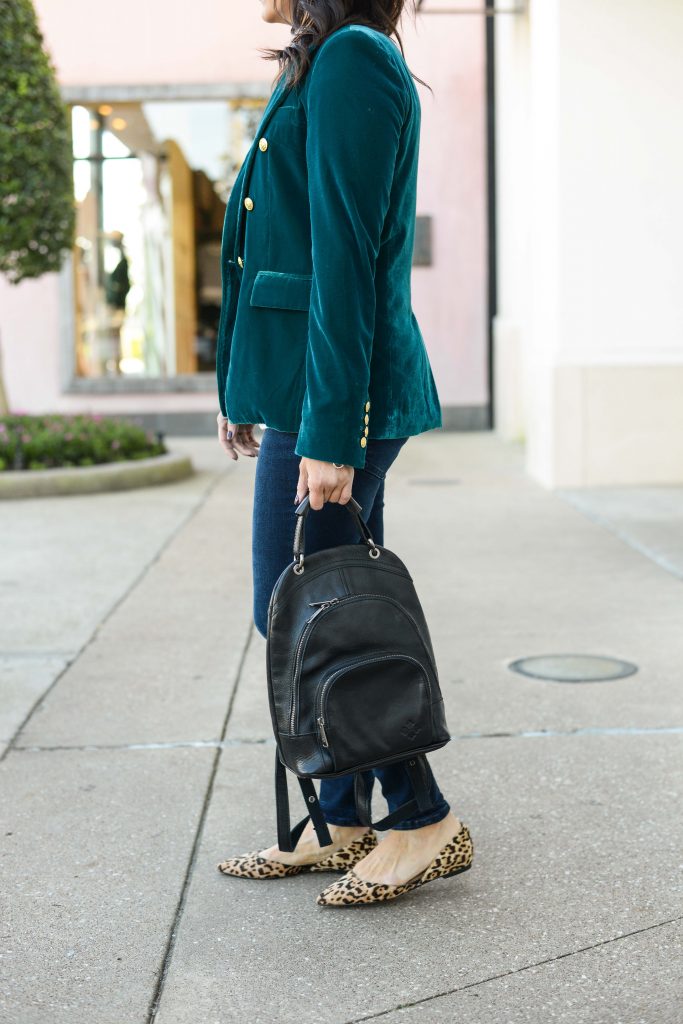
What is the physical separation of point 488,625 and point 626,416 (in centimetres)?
448

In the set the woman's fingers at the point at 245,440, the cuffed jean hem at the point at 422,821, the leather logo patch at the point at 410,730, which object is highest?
the woman's fingers at the point at 245,440

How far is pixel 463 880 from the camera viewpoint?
3062mm

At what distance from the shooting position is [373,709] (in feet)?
8.80

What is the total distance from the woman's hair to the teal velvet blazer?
3cm

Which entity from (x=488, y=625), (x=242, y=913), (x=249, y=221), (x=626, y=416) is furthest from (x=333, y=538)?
(x=626, y=416)

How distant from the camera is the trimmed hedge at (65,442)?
34.6ft

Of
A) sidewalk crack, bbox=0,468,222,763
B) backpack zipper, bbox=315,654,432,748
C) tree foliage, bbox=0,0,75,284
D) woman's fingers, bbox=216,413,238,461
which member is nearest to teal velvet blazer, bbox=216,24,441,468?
woman's fingers, bbox=216,413,238,461

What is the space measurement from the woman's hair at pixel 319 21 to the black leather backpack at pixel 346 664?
2.79 ft

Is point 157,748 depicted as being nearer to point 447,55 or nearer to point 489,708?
point 489,708

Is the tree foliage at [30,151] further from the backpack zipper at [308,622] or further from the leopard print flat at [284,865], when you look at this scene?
the backpack zipper at [308,622]

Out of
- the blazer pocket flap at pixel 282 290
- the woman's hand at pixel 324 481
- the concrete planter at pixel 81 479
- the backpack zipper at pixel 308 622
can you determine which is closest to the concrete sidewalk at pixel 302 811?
the backpack zipper at pixel 308 622

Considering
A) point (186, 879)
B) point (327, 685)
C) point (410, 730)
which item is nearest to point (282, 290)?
point (327, 685)

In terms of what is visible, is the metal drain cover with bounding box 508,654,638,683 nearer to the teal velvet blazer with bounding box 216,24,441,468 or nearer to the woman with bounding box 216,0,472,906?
the woman with bounding box 216,0,472,906

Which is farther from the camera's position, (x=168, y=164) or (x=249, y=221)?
(x=168, y=164)
